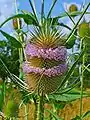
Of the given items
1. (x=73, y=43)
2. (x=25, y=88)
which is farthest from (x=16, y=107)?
(x=25, y=88)

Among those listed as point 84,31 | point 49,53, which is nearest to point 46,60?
point 49,53

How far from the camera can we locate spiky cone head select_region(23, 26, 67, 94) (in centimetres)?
130

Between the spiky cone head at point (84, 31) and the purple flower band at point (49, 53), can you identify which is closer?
the purple flower band at point (49, 53)

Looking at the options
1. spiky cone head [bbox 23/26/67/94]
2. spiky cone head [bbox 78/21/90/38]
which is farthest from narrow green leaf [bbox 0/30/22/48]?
spiky cone head [bbox 78/21/90/38]

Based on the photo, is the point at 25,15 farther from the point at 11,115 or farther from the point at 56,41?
the point at 11,115

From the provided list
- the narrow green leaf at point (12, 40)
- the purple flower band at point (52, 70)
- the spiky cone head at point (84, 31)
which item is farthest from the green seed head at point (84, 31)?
the purple flower band at point (52, 70)

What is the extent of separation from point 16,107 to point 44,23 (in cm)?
69

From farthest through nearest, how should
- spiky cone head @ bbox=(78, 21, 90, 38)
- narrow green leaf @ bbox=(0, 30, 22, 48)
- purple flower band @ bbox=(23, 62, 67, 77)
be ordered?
spiky cone head @ bbox=(78, 21, 90, 38)
narrow green leaf @ bbox=(0, 30, 22, 48)
purple flower band @ bbox=(23, 62, 67, 77)

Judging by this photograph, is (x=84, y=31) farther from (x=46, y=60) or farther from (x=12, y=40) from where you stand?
(x=46, y=60)

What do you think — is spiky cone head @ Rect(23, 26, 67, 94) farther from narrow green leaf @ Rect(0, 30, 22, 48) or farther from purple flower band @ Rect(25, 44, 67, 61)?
narrow green leaf @ Rect(0, 30, 22, 48)

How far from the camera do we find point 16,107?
184 cm

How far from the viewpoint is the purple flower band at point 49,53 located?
1.30 m

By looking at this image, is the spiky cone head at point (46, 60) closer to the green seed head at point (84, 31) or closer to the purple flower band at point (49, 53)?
the purple flower band at point (49, 53)

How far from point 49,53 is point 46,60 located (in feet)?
0.09
